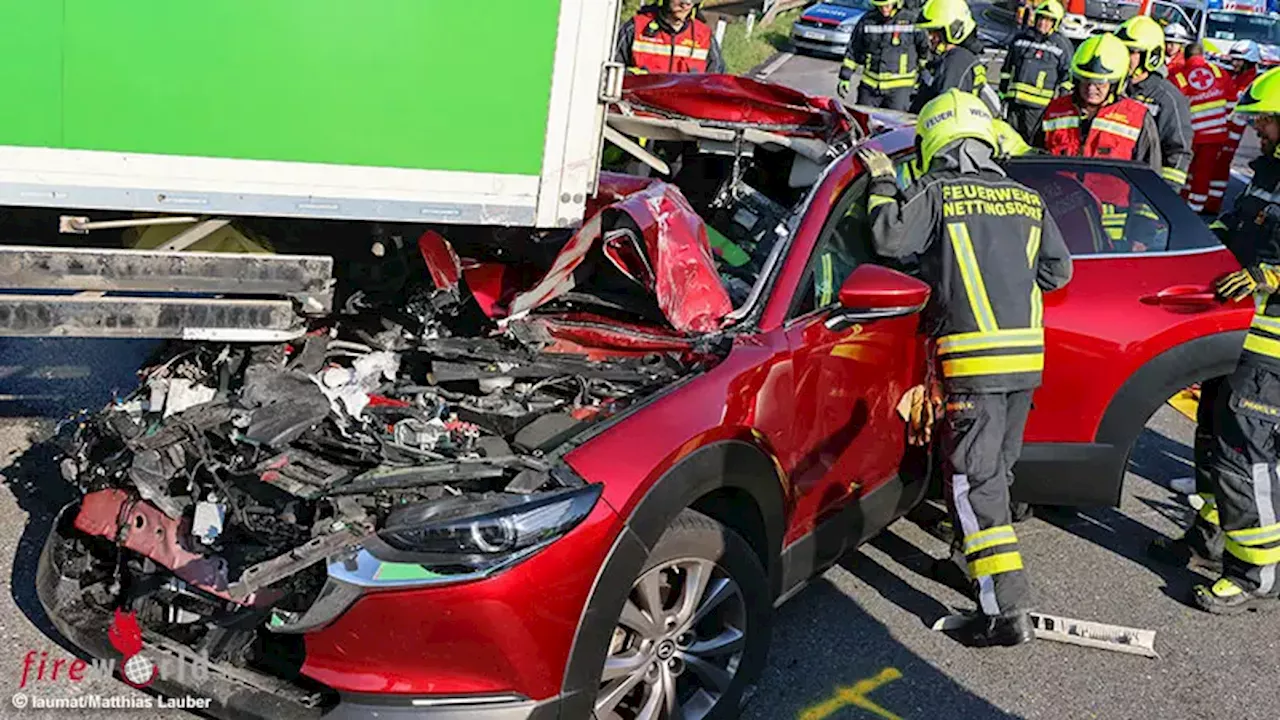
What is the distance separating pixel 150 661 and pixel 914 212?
277 centimetres

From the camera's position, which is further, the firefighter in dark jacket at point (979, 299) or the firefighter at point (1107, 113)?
the firefighter at point (1107, 113)

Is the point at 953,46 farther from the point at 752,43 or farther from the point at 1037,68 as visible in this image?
the point at 752,43

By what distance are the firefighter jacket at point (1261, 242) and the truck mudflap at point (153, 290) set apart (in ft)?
11.5

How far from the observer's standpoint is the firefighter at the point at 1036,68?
34.2 ft

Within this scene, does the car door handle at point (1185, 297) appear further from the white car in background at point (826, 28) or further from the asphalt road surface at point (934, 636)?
the white car in background at point (826, 28)

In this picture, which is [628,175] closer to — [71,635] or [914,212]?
[914,212]

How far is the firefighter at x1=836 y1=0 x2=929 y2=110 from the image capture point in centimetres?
1132

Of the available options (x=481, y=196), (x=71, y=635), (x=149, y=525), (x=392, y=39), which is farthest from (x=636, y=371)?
(x=71, y=635)

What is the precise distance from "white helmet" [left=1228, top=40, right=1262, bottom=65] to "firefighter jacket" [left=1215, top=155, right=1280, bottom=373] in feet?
36.4

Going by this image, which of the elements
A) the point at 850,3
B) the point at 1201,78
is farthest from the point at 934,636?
the point at 850,3

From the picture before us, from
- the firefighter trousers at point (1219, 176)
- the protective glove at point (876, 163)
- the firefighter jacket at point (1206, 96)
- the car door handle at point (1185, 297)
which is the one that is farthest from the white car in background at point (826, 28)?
the protective glove at point (876, 163)

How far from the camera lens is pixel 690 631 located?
12.1ft

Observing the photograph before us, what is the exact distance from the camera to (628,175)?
488cm

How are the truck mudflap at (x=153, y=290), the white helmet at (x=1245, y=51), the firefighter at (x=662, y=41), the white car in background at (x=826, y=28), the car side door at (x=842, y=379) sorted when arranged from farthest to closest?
the white car in background at (x=826, y=28) < the white helmet at (x=1245, y=51) < the firefighter at (x=662, y=41) < the car side door at (x=842, y=379) < the truck mudflap at (x=153, y=290)
